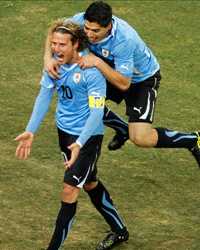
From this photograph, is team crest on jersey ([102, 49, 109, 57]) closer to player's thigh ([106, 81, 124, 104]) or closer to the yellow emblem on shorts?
player's thigh ([106, 81, 124, 104])

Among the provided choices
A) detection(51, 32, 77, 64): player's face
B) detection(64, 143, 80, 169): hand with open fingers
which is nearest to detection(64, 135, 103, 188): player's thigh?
detection(64, 143, 80, 169): hand with open fingers

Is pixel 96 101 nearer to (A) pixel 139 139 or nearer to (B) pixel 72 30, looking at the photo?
(B) pixel 72 30

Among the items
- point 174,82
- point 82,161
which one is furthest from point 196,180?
point 174,82

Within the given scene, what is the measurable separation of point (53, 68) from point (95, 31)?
821mm

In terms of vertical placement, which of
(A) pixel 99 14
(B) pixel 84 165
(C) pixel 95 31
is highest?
(A) pixel 99 14

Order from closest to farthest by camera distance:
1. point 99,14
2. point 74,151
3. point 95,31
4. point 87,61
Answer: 1. point 74,151
2. point 87,61
3. point 99,14
4. point 95,31

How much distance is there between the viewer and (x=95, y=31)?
25.5 feet

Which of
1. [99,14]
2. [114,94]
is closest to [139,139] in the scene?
[114,94]

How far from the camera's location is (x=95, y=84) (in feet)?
23.2

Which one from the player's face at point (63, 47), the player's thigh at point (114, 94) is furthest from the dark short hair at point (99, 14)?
the player's thigh at point (114, 94)

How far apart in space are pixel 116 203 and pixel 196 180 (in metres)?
1.26

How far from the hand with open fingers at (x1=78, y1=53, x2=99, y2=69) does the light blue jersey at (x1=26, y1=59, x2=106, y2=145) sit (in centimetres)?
4

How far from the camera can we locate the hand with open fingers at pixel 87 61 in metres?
7.12

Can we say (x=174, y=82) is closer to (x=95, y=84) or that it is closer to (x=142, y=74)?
(x=142, y=74)
